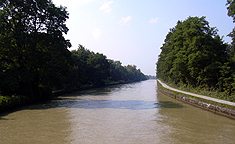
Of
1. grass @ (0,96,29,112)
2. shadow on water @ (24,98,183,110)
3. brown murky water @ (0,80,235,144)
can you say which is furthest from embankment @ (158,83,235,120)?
grass @ (0,96,29,112)

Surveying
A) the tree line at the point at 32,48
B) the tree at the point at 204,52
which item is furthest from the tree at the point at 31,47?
the tree at the point at 204,52

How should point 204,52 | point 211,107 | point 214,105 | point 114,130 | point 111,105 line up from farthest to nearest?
point 204,52, point 111,105, point 211,107, point 214,105, point 114,130

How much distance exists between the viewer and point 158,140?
11812mm

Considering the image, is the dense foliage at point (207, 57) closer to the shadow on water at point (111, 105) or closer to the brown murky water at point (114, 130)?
the shadow on water at point (111, 105)

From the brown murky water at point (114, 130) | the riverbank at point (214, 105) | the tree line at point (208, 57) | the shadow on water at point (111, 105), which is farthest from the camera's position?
the tree line at point (208, 57)

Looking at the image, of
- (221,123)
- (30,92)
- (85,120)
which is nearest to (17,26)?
(30,92)

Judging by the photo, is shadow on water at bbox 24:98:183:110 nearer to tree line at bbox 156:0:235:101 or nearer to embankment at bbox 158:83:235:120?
embankment at bbox 158:83:235:120

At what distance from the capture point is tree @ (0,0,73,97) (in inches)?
1009

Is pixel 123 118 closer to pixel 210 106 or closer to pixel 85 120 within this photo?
pixel 85 120

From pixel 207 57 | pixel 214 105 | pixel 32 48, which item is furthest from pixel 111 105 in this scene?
pixel 207 57

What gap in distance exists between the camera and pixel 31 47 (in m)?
28.9

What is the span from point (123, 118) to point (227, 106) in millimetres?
9599

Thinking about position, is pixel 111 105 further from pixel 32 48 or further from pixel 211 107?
pixel 32 48

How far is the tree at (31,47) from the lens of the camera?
84.1 ft
